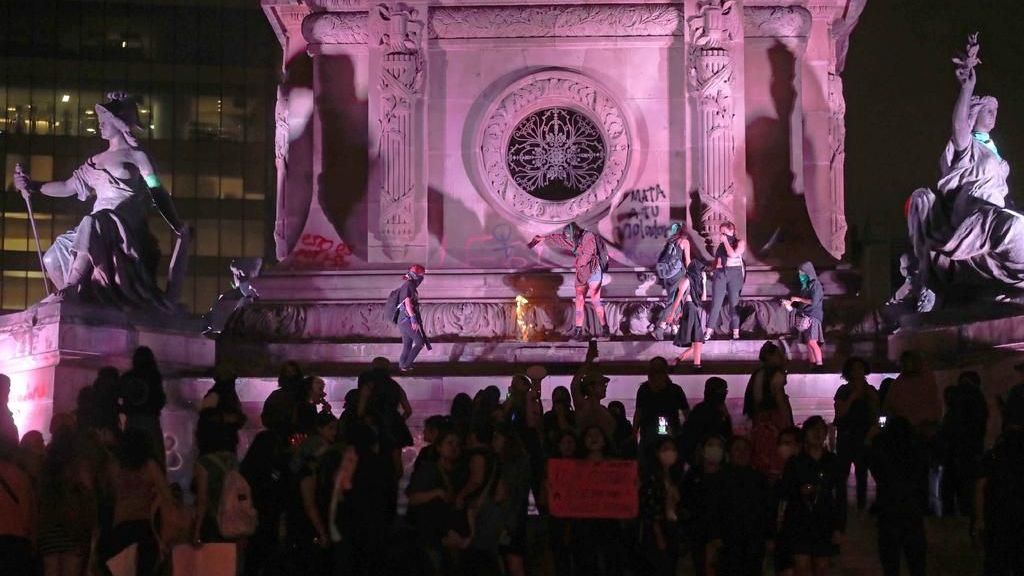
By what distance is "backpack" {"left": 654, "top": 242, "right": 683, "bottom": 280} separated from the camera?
28875mm

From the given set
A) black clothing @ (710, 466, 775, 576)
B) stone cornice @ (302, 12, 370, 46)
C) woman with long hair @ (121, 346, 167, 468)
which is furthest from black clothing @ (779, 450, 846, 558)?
stone cornice @ (302, 12, 370, 46)

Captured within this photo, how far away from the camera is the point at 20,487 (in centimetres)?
1550

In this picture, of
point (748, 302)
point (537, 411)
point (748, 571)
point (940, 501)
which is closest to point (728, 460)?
point (748, 571)

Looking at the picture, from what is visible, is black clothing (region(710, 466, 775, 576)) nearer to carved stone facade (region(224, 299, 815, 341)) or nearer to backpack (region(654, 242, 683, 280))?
backpack (region(654, 242, 683, 280))

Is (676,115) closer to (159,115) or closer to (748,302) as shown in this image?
(748,302)

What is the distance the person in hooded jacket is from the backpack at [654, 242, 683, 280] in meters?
1.73

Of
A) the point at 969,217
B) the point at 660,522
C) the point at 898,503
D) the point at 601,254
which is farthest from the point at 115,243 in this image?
the point at 898,503

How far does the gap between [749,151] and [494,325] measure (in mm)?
5174

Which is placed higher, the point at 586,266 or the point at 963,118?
the point at 963,118

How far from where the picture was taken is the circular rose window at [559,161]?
32.6m

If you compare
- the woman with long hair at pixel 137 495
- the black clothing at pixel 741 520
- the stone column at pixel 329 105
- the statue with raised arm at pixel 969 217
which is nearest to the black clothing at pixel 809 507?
the black clothing at pixel 741 520

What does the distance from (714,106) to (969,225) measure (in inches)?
185

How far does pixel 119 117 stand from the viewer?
1156 inches

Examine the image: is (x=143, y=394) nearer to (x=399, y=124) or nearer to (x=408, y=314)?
(x=408, y=314)
